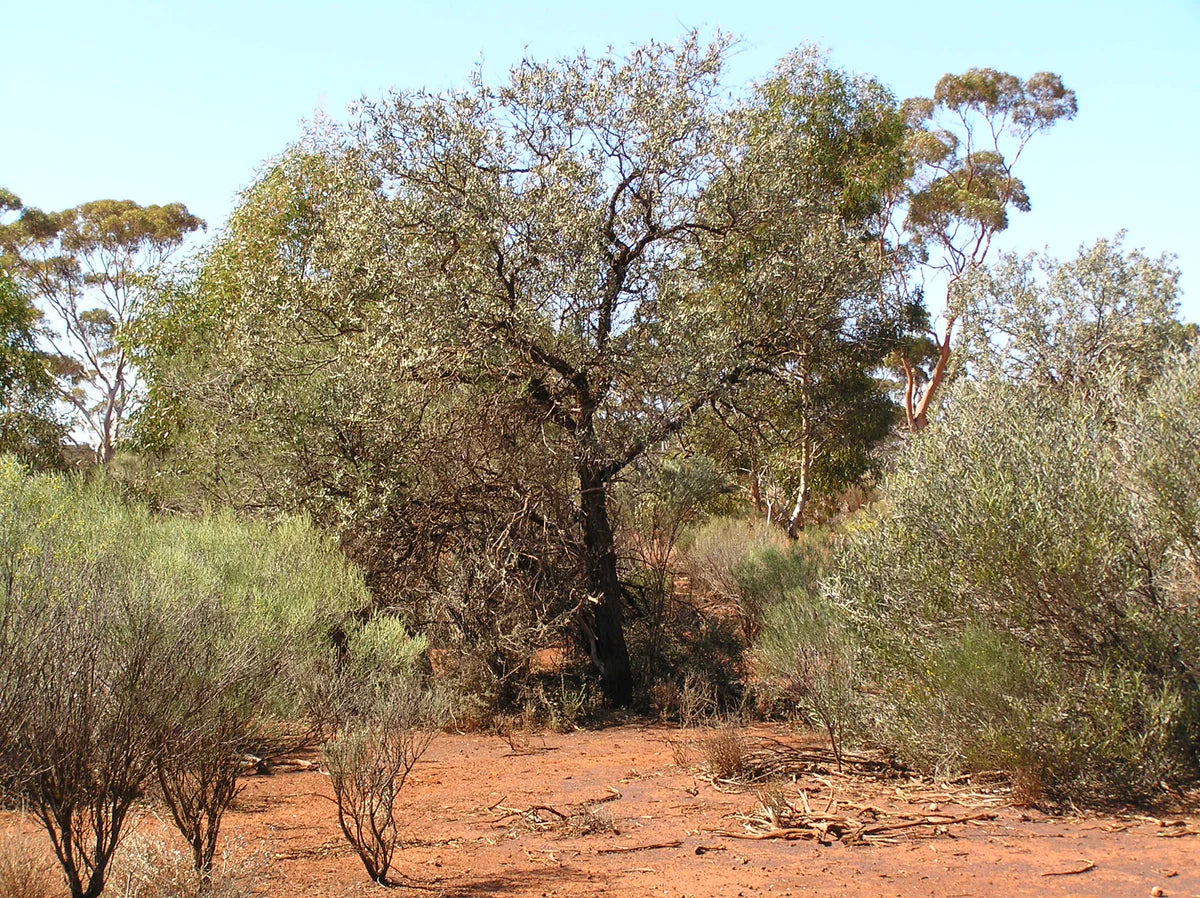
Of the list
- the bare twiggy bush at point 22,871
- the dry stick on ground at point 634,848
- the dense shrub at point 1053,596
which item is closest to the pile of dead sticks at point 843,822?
the dry stick on ground at point 634,848

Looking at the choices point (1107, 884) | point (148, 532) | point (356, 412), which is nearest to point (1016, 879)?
point (1107, 884)

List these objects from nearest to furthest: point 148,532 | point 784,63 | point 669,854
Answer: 1. point 669,854
2. point 148,532
3. point 784,63

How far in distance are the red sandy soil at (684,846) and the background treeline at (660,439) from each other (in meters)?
0.64

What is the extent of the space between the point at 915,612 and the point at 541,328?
199 inches

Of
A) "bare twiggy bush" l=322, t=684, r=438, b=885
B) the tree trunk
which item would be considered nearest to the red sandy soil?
"bare twiggy bush" l=322, t=684, r=438, b=885

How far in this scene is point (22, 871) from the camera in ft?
16.6

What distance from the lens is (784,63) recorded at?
707 inches

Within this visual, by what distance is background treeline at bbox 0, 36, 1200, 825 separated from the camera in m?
7.28

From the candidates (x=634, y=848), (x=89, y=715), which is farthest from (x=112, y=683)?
(x=634, y=848)

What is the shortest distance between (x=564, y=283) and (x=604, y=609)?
13.3ft

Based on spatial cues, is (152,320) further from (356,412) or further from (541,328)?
(541,328)

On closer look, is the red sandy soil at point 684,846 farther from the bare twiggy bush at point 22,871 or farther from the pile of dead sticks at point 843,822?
the bare twiggy bush at point 22,871

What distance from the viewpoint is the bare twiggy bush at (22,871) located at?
4992mm

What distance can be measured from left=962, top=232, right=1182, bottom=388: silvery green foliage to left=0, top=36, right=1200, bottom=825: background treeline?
7 cm
